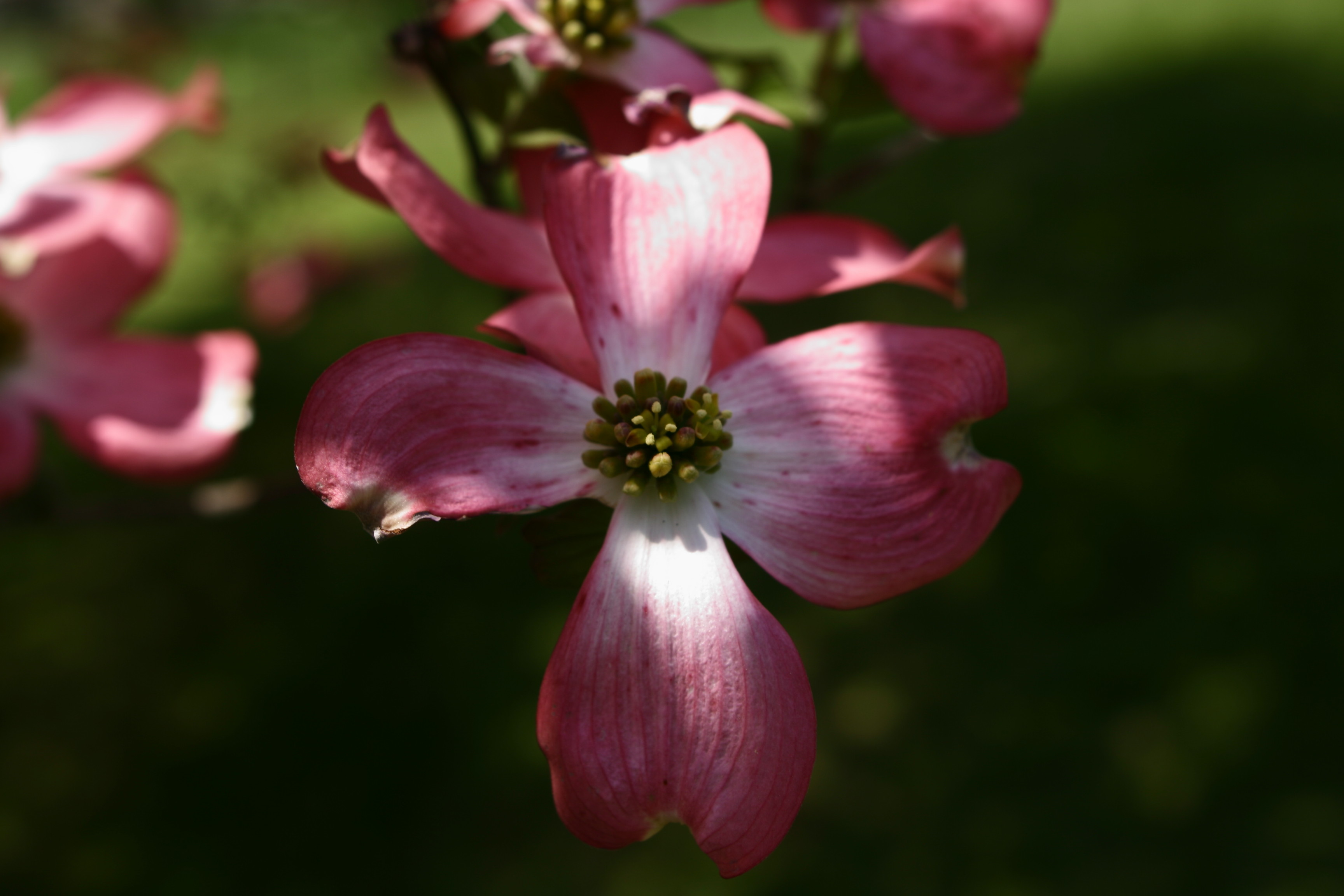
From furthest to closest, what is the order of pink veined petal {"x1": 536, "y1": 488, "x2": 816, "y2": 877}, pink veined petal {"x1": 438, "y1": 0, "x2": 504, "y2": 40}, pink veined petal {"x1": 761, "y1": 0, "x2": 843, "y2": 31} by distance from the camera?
pink veined petal {"x1": 761, "y1": 0, "x2": 843, "y2": 31} < pink veined petal {"x1": 438, "y1": 0, "x2": 504, "y2": 40} < pink veined petal {"x1": 536, "y1": 488, "x2": 816, "y2": 877}

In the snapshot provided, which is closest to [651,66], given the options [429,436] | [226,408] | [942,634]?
[429,436]

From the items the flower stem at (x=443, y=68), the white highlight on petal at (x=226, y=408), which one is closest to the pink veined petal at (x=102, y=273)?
the white highlight on petal at (x=226, y=408)

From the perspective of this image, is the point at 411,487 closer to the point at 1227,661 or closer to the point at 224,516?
the point at 224,516

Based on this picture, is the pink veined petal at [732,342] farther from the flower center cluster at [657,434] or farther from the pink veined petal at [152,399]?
the pink veined petal at [152,399]

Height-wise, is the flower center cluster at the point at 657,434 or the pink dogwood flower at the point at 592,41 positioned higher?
the pink dogwood flower at the point at 592,41

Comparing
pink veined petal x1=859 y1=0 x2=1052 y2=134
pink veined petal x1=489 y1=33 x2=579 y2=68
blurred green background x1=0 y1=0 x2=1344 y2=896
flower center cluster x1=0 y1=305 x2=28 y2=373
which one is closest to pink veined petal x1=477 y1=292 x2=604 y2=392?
pink veined petal x1=489 y1=33 x2=579 y2=68

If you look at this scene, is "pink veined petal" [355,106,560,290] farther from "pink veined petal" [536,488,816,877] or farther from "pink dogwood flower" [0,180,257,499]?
"pink dogwood flower" [0,180,257,499]

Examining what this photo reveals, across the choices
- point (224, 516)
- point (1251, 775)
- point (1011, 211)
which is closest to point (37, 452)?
point (224, 516)
